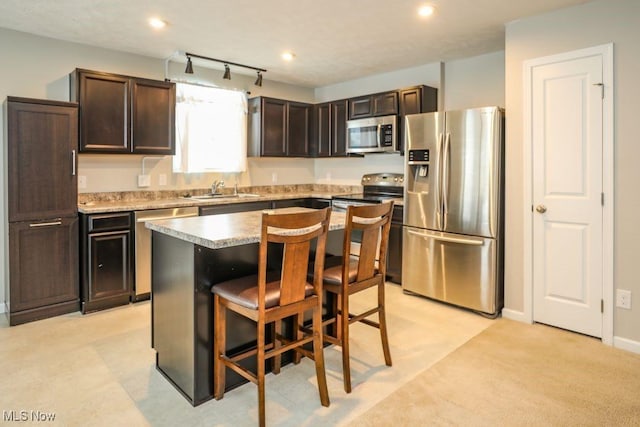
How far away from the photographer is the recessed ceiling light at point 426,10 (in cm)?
311

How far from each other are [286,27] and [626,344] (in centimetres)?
354

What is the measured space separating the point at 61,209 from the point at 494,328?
3.69 m

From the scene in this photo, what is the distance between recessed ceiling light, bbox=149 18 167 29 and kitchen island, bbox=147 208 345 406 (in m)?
1.85

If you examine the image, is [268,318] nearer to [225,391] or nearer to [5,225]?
[225,391]

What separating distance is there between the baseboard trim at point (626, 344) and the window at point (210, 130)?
4.15m

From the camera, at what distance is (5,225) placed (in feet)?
11.5

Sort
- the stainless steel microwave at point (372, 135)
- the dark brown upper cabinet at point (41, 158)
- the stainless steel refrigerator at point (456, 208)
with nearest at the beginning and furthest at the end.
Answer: the dark brown upper cabinet at point (41, 158)
the stainless steel refrigerator at point (456, 208)
the stainless steel microwave at point (372, 135)

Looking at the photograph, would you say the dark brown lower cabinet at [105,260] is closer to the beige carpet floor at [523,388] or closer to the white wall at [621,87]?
the beige carpet floor at [523,388]

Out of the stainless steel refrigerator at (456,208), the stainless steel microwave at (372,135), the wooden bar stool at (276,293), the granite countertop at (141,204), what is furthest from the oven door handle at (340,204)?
the wooden bar stool at (276,293)

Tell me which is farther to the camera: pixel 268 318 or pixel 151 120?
pixel 151 120

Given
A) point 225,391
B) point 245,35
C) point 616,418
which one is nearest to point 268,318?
point 225,391

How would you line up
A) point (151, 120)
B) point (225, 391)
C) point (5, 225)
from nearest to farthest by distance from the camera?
point (225, 391), point (5, 225), point (151, 120)

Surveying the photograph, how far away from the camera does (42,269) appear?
11.3 feet

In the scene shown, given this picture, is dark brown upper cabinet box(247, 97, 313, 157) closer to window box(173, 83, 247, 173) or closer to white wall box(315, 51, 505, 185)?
window box(173, 83, 247, 173)
